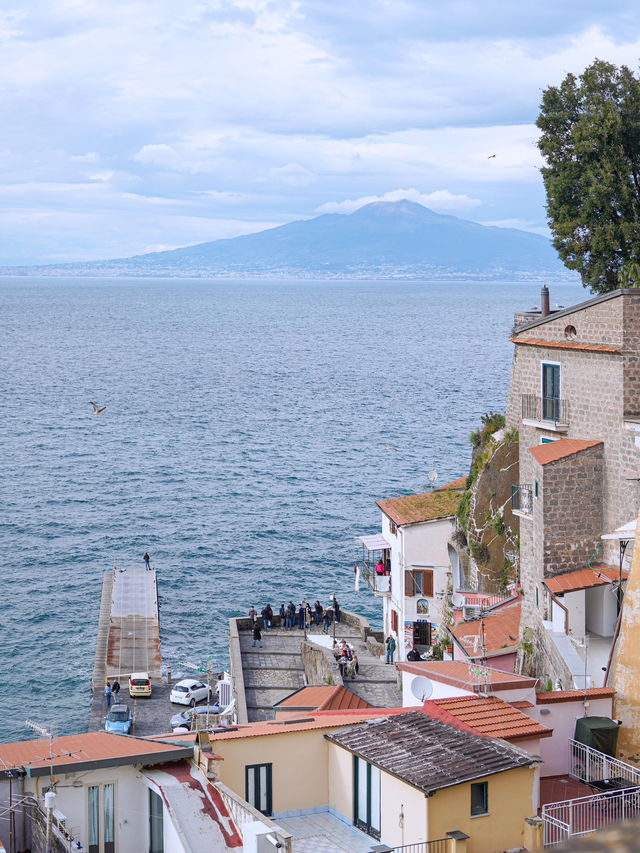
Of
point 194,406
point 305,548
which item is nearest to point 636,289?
point 305,548

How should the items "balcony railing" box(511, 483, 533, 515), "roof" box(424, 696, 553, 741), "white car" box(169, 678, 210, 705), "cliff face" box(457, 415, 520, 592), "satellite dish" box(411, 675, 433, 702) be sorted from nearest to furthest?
1. "roof" box(424, 696, 553, 741)
2. "satellite dish" box(411, 675, 433, 702)
3. "balcony railing" box(511, 483, 533, 515)
4. "cliff face" box(457, 415, 520, 592)
5. "white car" box(169, 678, 210, 705)

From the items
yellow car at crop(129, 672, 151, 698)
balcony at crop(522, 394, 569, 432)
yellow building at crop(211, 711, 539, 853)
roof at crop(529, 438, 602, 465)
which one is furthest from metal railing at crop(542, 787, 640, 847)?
yellow car at crop(129, 672, 151, 698)

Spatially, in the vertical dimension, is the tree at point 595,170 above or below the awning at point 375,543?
above

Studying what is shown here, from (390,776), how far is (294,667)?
30.4 meters

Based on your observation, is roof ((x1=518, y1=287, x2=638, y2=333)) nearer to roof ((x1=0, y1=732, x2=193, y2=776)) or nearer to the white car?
roof ((x1=0, y1=732, x2=193, y2=776))

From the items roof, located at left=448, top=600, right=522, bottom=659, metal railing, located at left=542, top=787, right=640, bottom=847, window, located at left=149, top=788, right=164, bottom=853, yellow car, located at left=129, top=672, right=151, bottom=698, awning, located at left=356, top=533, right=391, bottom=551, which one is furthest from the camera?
awning, located at left=356, top=533, right=391, bottom=551

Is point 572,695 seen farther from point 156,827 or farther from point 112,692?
point 112,692

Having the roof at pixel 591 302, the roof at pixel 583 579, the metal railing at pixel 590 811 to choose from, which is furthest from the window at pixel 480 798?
the roof at pixel 591 302

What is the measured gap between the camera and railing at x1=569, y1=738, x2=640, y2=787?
20.1 meters

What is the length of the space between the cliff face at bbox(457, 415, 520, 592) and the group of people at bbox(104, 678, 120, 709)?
15468 mm

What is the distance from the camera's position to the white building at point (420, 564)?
1745 inches

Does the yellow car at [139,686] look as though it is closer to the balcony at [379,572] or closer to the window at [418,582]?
the balcony at [379,572]

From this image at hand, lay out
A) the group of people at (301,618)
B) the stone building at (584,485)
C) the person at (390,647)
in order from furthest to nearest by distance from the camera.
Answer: the group of people at (301,618) → the person at (390,647) → the stone building at (584,485)

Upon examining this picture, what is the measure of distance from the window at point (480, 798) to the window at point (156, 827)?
4.51 meters
